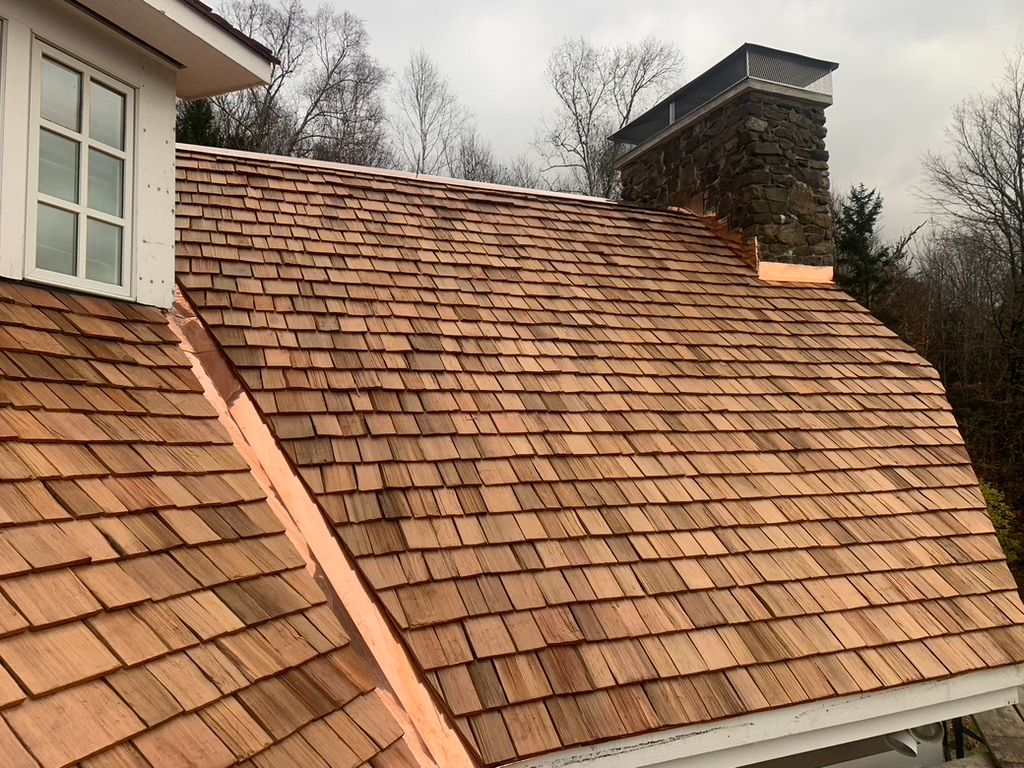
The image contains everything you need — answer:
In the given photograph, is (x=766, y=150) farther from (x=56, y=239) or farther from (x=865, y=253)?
(x=865, y=253)

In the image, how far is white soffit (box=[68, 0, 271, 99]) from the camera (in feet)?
9.73

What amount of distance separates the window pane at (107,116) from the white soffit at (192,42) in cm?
29

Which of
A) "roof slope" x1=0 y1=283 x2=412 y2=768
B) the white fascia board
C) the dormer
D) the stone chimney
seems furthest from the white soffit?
the stone chimney

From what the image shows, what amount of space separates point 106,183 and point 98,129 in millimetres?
234

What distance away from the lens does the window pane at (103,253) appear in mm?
3031

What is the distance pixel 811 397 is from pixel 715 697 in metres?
2.51

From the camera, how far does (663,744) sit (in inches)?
107

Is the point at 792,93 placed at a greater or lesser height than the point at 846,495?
greater

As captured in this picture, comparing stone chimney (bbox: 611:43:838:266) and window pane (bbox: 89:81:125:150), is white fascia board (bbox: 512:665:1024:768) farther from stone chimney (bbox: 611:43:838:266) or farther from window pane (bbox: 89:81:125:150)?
stone chimney (bbox: 611:43:838:266)

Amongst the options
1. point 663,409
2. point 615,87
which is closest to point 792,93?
point 663,409

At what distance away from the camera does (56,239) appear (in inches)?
113

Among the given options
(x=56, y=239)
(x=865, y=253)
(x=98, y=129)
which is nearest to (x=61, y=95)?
(x=98, y=129)

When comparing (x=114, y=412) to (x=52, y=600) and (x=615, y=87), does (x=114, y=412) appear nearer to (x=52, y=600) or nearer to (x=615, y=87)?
(x=52, y=600)

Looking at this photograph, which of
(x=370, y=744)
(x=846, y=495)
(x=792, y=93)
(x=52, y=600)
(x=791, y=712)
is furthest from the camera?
(x=792, y=93)
